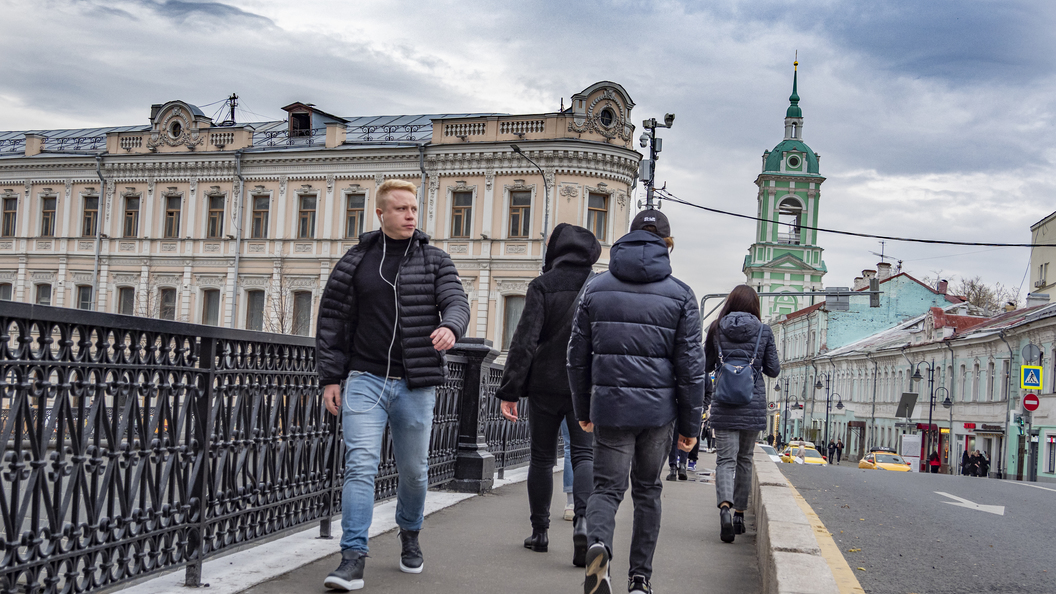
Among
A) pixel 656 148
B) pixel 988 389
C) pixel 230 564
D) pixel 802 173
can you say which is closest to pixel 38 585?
pixel 230 564

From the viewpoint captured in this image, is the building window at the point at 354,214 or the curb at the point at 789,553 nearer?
the curb at the point at 789,553

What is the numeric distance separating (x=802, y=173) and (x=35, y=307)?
103m

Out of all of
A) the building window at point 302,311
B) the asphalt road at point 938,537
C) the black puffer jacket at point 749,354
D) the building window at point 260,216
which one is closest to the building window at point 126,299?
the building window at point 260,216

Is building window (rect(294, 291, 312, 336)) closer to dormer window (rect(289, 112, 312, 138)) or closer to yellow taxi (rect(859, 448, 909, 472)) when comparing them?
dormer window (rect(289, 112, 312, 138))

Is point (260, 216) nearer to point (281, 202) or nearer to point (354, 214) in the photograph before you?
point (281, 202)

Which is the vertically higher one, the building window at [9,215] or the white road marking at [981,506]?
the building window at [9,215]

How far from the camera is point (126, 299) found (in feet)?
155

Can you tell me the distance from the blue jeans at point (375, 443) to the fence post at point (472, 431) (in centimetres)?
392

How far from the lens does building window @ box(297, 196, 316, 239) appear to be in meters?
44.8

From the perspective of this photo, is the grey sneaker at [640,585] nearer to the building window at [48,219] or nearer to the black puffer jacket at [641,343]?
the black puffer jacket at [641,343]

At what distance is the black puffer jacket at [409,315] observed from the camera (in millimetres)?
5168

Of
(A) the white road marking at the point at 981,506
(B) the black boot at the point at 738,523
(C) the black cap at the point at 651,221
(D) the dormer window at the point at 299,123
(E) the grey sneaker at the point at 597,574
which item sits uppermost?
(D) the dormer window at the point at 299,123

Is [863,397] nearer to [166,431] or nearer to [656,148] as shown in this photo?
[656,148]

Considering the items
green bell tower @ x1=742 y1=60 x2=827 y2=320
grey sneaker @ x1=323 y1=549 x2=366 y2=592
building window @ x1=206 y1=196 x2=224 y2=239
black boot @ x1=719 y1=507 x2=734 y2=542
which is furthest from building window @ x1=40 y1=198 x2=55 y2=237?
green bell tower @ x1=742 y1=60 x2=827 y2=320
